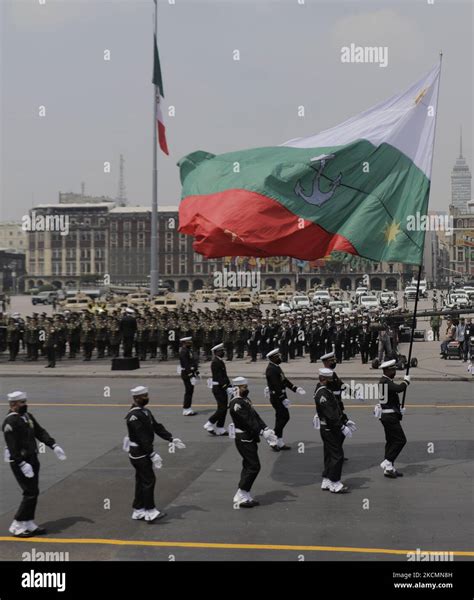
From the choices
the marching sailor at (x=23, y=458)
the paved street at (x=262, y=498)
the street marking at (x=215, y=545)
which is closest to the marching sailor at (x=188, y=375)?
the paved street at (x=262, y=498)

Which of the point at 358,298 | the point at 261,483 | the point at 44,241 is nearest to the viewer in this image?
the point at 261,483

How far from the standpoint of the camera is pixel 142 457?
9570 mm

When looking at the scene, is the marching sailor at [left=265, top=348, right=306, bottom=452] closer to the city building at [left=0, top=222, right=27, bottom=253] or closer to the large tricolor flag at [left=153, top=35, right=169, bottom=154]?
the large tricolor flag at [left=153, top=35, right=169, bottom=154]

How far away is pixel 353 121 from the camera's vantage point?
1308 cm

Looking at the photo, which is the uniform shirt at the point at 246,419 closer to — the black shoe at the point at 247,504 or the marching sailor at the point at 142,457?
the black shoe at the point at 247,504

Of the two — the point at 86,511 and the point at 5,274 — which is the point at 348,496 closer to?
the point at 86,511

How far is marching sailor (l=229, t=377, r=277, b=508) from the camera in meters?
9.90

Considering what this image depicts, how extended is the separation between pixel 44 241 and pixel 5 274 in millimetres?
19856

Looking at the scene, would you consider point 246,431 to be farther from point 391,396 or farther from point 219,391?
point 219,391

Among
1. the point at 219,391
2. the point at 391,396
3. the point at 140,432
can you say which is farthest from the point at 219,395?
the point at 140,432

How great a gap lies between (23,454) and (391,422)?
16.9 feet

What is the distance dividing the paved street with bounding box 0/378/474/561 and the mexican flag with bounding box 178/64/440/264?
3288 mm

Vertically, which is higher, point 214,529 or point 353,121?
point 353,121

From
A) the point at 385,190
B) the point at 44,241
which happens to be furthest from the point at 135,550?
the point at 44,241
